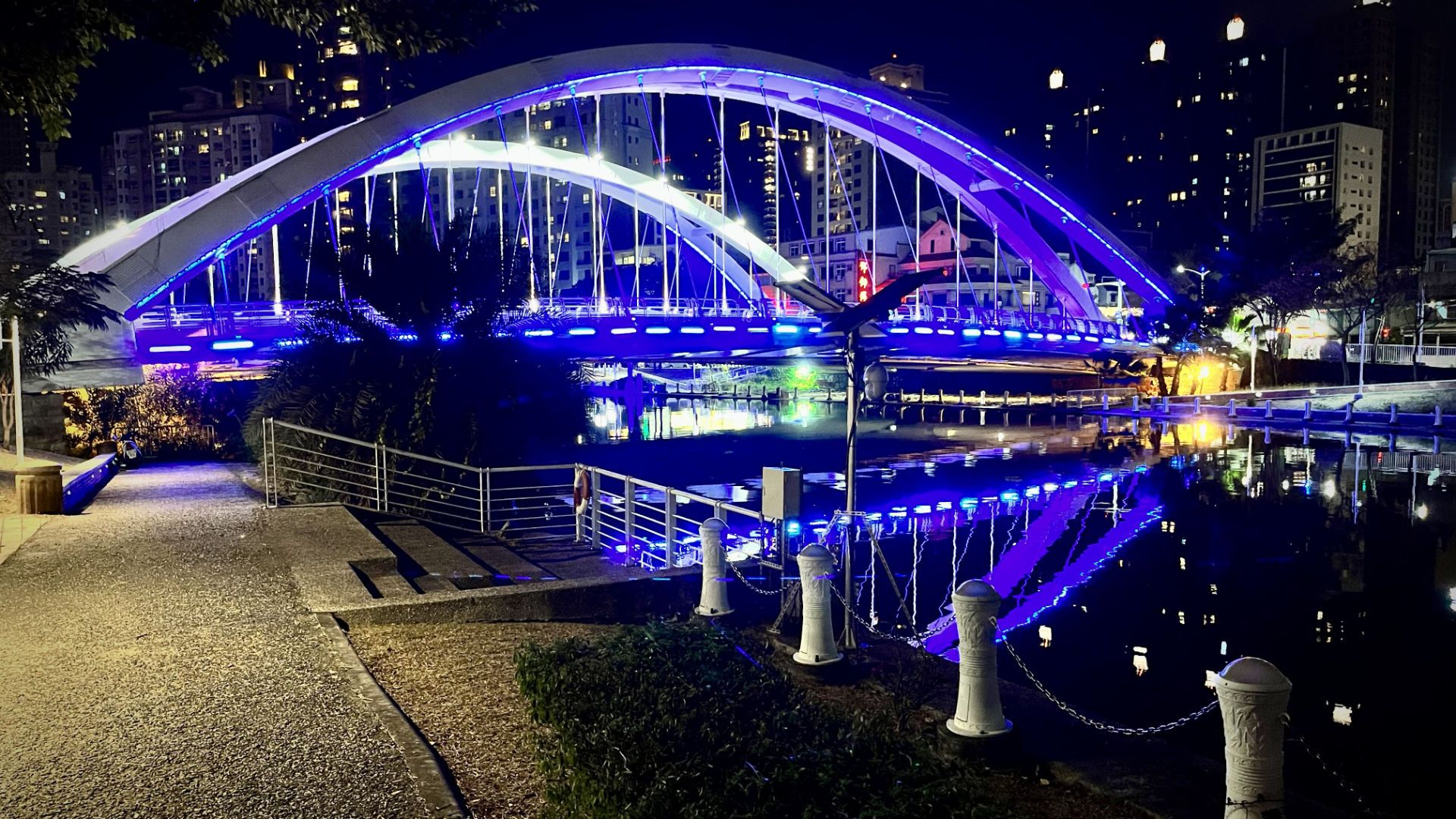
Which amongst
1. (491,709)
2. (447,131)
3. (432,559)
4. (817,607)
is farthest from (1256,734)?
(447,131)

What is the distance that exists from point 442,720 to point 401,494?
371 inches

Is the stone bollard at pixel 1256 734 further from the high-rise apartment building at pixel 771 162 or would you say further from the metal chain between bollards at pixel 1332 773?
the high-rise apartment building at pixel 771 162

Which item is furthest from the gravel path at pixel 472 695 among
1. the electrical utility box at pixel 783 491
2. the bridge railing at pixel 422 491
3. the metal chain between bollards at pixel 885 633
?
the bridge railing at pixel 422 491

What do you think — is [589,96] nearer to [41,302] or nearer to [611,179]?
[611,179]

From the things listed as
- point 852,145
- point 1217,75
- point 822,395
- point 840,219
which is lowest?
point 822,395

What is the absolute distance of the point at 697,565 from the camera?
10516 millimetres

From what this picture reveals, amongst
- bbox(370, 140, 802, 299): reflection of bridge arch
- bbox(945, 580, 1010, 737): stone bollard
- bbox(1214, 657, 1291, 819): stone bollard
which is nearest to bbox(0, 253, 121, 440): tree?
bbox(945, 580, 1010, 737): stone bollard

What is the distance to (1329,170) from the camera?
129375 millimetres

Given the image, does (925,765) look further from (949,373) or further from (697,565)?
(949,373)

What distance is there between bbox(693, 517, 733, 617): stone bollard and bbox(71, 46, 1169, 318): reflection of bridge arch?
26.3 meters

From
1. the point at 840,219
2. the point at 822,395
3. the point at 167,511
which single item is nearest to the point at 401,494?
the point at 167,511

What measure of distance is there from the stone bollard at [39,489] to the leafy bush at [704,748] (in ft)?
37.5

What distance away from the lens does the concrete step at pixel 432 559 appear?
11172mm

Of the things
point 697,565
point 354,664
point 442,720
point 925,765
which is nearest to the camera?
point 925,765
